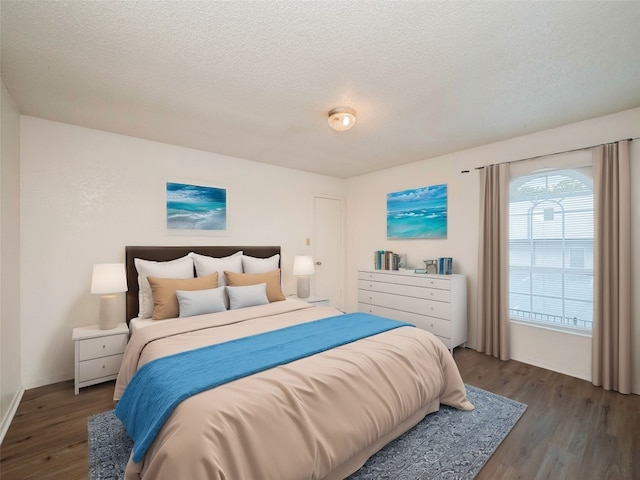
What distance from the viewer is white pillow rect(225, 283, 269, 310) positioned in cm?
309

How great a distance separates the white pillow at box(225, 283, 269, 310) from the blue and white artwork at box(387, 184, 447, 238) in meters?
2.31

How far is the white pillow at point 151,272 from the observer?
2.93 m

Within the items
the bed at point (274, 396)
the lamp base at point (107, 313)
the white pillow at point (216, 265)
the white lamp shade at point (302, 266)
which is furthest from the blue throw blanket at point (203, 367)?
the white lamp shade at point (302, 266)

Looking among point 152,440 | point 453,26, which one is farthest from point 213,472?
point 453,26

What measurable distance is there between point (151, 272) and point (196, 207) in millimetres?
987

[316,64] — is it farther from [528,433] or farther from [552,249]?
[552,249]

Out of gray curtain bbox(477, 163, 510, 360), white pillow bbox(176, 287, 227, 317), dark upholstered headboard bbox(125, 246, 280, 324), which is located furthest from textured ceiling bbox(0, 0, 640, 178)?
white pillow bbox(176, 287, 227, 317)

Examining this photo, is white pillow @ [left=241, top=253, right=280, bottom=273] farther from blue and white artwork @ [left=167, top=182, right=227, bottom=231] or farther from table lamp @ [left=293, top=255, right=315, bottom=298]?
blue and white artwork @ [left=167, top=182, right=227, bottom=231]

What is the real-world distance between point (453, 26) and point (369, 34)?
0.44 meters

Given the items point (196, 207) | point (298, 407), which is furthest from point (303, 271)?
point (298, 407)

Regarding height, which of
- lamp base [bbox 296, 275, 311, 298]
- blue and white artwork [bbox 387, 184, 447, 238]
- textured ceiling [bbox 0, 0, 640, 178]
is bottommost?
lamp base [bbox 296, 275, 311, 298]

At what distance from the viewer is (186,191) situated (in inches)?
141

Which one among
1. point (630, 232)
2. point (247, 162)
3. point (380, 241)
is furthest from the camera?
point (380, 241)

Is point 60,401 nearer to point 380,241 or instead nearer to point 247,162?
point 247,162
